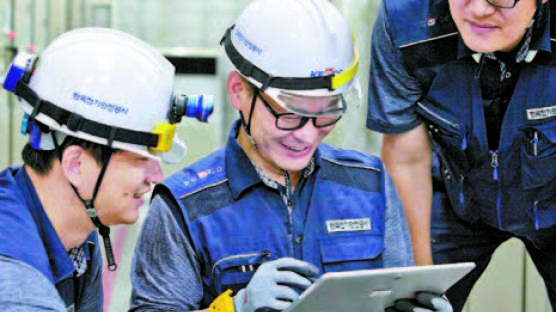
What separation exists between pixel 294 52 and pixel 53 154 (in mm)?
578

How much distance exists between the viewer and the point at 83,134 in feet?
5.79

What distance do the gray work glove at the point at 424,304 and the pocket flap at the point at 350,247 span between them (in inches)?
7.3

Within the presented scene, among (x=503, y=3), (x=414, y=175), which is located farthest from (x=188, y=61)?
(x=503, y=3)

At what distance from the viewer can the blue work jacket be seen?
1924 millimetres

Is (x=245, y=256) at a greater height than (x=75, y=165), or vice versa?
(x=75, y=165)

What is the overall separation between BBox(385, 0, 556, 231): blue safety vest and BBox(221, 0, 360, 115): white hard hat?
1.49 feet

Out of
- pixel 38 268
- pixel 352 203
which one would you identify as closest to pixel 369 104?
pixel 352 203

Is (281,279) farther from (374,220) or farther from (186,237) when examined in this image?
(374,220)

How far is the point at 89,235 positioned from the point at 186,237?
29 centimetres

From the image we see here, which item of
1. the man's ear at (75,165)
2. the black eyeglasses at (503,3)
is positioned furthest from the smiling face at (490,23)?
the man's ear at (75,165)

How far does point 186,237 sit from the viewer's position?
1891 millimetres

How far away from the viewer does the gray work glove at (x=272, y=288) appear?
1.75 m

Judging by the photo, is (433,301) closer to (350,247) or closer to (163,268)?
(350,247)

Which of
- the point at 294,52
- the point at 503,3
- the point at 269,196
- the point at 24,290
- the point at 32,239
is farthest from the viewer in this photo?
the point at 503,3
